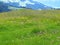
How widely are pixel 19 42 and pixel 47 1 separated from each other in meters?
178

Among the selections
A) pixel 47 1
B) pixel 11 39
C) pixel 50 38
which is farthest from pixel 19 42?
pixel 47 1

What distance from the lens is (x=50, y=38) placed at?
78.7 ft

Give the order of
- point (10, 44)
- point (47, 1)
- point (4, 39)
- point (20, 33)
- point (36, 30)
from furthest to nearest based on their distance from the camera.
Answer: point (47, 1), point (36, 30), point (20, 33), point (4, 39), point (10, 44)

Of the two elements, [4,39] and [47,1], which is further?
[47,1]

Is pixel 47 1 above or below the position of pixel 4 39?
below

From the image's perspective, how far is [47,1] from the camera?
7795 inches

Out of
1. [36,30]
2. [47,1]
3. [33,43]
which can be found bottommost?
[47,1]

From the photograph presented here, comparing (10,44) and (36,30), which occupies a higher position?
(10,44)

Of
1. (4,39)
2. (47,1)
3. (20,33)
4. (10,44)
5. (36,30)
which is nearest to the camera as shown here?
(10,44)

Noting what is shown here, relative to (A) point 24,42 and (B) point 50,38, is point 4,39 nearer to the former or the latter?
(A) point 24,42

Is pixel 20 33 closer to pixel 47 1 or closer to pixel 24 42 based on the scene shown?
pixel 24 42

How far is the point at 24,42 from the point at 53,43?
7.61ft

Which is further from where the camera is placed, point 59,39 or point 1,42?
point 59,39

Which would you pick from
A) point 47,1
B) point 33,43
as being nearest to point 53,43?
point 33,43
